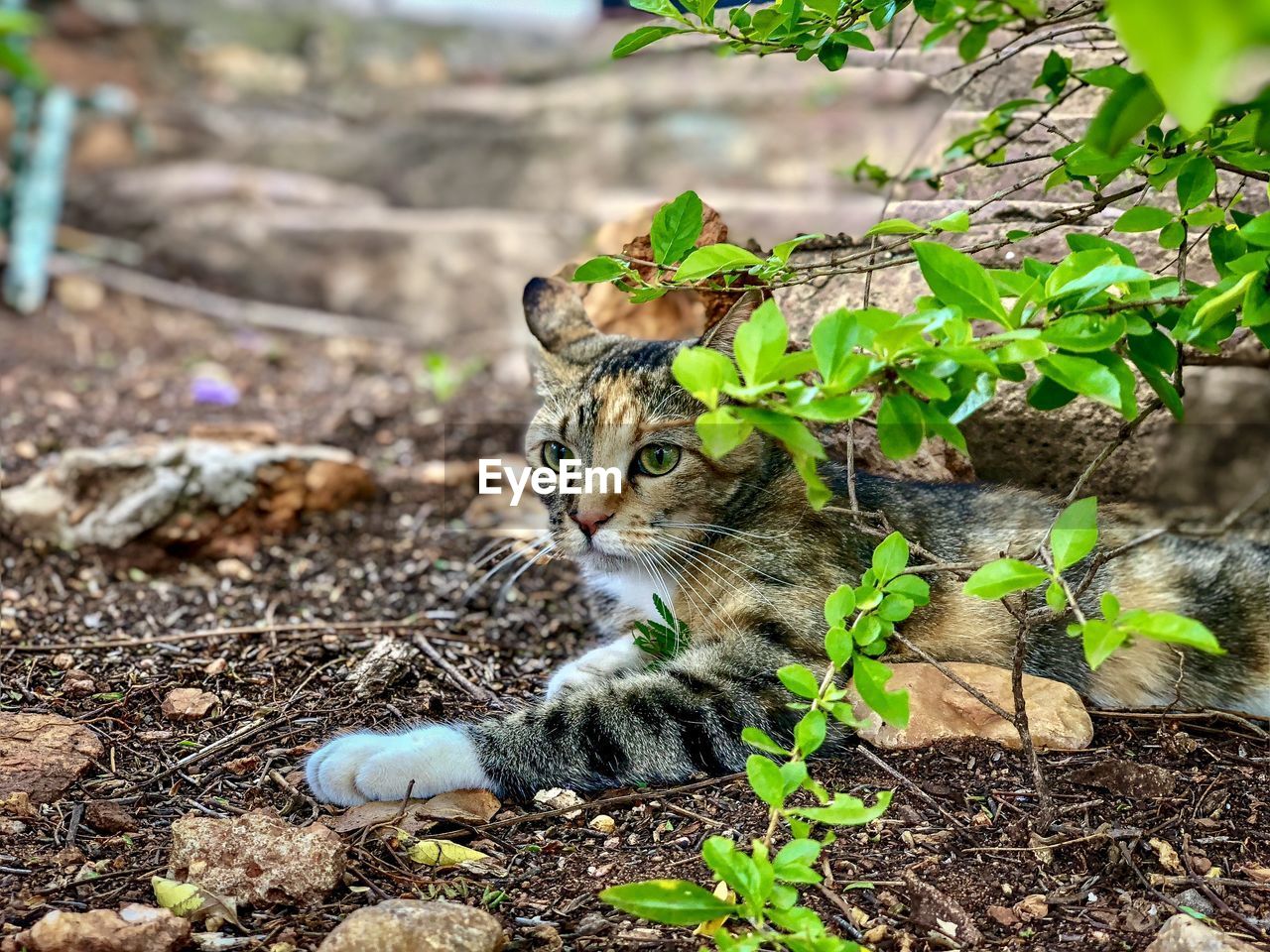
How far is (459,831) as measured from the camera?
88.6 inches

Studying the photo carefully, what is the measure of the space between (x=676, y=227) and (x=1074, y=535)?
0.88 meters

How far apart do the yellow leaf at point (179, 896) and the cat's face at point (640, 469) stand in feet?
4.13

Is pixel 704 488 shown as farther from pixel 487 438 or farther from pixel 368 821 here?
pixel 487 438

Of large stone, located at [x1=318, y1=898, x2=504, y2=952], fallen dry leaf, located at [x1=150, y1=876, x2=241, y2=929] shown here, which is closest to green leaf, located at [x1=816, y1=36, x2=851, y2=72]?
large stone, located at [x1=318, y1=898, x2=504, y2=952]

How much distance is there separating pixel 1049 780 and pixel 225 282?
6560 millimetres

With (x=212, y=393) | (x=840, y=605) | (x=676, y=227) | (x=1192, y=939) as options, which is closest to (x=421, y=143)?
(x=212, y=393)

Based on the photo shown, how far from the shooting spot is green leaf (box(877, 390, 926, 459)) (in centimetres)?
159

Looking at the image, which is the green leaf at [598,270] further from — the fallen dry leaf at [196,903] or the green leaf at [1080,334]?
the fallen dry leaf at [196,903]

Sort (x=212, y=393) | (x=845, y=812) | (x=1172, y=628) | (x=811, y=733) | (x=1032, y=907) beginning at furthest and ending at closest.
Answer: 1. (x=212, y=393)
2. (x=1032, y=907)
3. (x=811, y=733)
4. (x=845, y=812)
5. (x=1172, y=628)

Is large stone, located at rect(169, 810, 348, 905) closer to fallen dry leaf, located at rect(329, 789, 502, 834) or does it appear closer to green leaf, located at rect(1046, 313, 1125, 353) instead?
fallen dry leaf, located at rect(329, 789, 502, 834)

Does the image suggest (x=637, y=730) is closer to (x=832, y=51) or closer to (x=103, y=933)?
(x=103, y=933)

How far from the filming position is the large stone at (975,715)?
247 cm

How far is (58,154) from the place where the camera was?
6855mm

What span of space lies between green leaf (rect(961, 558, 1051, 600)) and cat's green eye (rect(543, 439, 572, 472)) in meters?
1.56
